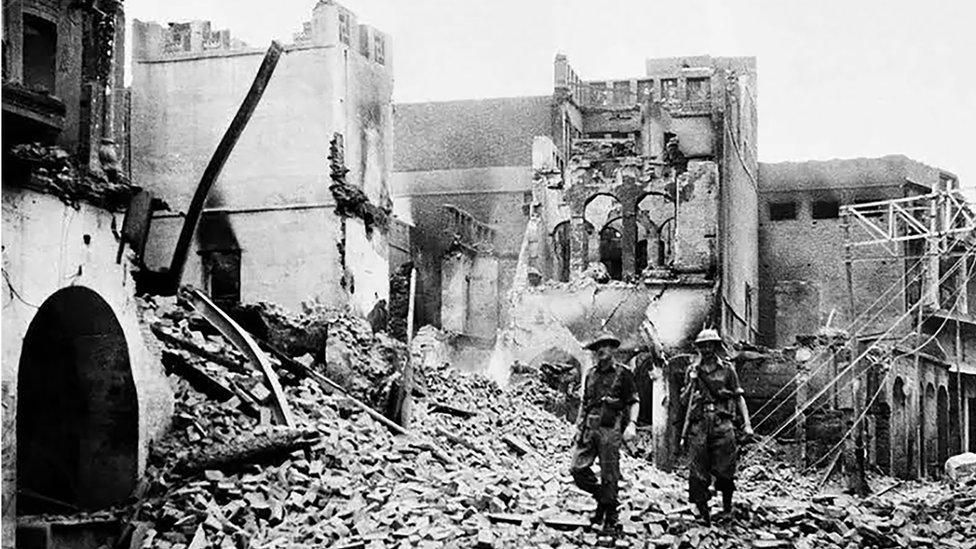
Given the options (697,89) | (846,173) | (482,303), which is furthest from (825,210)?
(482,303)

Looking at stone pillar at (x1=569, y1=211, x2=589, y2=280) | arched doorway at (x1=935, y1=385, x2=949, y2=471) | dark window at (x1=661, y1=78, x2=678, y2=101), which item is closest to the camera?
arched doorway at (x1=935, y1=385, x2=949, y2=471)

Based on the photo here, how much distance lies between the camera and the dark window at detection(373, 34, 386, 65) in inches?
1000

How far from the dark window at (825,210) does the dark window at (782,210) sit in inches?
28.9

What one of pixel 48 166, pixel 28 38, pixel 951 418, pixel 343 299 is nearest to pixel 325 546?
pixel 48 166

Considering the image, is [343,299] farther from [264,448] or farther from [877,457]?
[877,457]

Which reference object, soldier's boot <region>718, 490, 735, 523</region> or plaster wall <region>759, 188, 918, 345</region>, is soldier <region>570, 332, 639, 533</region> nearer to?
soldier's boot <region>718, 490, 735, 523</region>

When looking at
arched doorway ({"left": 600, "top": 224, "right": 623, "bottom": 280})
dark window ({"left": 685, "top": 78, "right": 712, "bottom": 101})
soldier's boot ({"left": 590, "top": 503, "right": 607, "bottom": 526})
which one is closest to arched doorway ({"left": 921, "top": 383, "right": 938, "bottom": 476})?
arched doorway ({"left": 600, "top": 224, "right": 623, "bottom": 280})

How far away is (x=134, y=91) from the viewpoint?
24.3 m

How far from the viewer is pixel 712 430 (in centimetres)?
1166

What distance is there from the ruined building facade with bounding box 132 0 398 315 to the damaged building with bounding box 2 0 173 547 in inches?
378

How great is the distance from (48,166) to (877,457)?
20625mm

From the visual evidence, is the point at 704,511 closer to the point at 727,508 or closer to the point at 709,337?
the point at 727,508

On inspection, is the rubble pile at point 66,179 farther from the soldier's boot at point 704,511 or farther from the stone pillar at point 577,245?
the stone pillar at point 577,245

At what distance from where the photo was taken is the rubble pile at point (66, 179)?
1136cm
